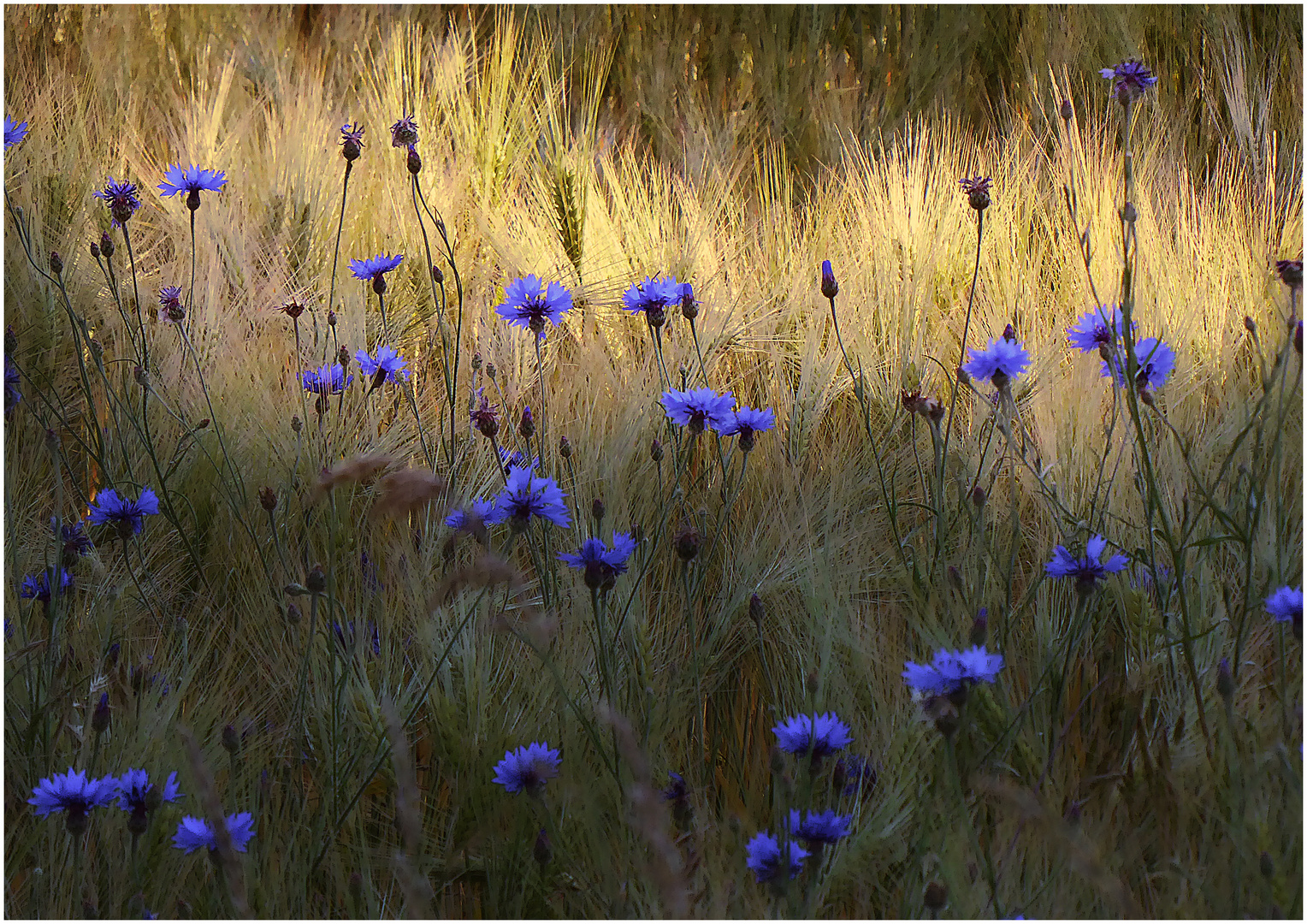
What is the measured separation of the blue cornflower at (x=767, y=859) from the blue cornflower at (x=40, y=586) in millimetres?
868

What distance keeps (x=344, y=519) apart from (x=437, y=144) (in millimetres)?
1267

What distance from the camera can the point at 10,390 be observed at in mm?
1638

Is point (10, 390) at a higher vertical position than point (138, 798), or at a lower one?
higher

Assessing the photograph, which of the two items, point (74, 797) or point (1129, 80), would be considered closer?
point (74, 797)

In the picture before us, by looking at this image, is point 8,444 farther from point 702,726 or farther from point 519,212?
point 702,726

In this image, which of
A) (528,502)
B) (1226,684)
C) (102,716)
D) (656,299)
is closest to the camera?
(1226,684)

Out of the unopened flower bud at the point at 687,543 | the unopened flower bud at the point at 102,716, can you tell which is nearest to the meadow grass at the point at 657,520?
the unopened flower bud at the point at 687,543

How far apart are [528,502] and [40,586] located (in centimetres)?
67

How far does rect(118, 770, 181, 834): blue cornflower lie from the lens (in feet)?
3.19

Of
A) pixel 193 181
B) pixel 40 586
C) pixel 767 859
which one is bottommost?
pixel 767 859

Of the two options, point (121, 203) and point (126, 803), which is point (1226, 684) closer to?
point (126, 803)

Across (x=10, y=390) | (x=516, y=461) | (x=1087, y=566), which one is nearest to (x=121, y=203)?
(x=10, y=390)

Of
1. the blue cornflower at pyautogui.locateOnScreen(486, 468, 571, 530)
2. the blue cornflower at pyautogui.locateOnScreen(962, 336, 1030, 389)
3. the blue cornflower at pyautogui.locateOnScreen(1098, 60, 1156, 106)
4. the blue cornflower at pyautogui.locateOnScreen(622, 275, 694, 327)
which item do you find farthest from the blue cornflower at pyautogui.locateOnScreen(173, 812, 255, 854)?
the blue cornflower at pyautogui.locateOnScreen(1098, 60, 1156, 106)

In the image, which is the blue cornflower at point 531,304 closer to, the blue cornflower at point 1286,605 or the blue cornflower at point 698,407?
the blue cornflower at point 698,407
